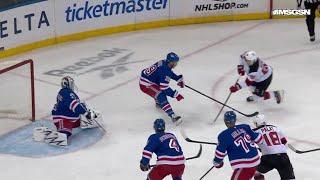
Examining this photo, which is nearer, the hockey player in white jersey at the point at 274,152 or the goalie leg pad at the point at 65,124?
the hockey player in white jersey at the point at 274,152

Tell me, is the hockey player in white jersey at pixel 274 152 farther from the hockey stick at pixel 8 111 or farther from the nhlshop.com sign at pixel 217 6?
the nhlshop.com sign at pixel 217 6

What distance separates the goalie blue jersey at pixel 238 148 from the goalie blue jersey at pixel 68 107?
2.13 meters

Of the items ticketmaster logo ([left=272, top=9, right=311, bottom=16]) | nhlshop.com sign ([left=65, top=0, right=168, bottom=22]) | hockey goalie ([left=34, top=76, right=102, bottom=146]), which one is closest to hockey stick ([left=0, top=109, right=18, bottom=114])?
hockey goalie ([left=34, top=76, right=102, bottom=146])

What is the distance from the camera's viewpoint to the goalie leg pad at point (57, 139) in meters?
7.37

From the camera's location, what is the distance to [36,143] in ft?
24.6

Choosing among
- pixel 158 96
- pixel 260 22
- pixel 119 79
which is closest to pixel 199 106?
pixel 158 96

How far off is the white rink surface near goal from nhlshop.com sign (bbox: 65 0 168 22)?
1.32ft

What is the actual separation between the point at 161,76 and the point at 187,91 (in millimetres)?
1312

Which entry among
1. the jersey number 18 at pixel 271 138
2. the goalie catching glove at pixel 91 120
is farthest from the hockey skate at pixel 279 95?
the jersey number 18 at pixel 271 138

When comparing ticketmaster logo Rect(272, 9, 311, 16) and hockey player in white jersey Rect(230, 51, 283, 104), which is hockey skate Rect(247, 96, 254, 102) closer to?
hockey player in white jersey Rect(230, 51, 283, 104)

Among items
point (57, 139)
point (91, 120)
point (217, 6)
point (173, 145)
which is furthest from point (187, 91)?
point (217, 6)

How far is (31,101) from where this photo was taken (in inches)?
340

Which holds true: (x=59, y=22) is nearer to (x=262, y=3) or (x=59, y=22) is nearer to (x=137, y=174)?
(x=262, y=3)

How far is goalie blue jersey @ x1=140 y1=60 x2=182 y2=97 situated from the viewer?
26.3 ft
